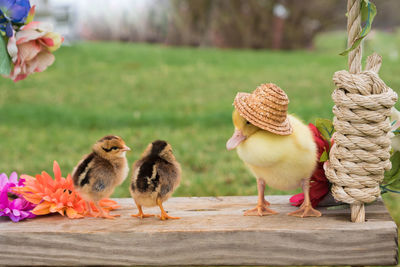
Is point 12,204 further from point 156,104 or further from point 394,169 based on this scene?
point 156,104

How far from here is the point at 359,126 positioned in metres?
1.88

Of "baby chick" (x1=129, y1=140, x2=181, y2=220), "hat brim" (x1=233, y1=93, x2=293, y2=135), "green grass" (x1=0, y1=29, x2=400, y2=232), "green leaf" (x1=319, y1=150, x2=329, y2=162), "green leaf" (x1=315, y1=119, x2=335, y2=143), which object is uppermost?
"hat brim" (x1=233, y1=93, x2=293, y2=135)

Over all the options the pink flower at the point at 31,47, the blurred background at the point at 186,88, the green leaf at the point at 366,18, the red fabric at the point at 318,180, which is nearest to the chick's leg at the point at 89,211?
the pink flower at the point at 31,47

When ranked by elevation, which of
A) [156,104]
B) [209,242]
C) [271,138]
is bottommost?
[156,104]

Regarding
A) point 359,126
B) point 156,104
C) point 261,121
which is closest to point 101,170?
point 261,121

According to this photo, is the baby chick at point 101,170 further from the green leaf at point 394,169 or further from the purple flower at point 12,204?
the green leaf at point 394,169

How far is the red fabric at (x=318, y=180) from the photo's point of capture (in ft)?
6.94

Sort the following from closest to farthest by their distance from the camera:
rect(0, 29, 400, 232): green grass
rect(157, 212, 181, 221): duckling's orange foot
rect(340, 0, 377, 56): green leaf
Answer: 1. rect(340, 0, 377, 56): green leaf
2. rect(157, 212, 181, 221): duckling's orange foot
3. rect(0, 29, 400, 232): green grass

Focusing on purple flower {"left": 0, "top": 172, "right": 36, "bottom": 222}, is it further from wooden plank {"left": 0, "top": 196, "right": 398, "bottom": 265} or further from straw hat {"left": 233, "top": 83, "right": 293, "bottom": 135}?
straw hat {"left": 233, "top": 83, "right": 293, "bottom": 135}

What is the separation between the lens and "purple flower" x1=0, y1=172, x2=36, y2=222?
2.13 m

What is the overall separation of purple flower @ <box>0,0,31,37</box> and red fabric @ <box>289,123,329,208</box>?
1346 millimetres

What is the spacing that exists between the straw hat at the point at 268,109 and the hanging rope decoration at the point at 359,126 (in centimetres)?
Result: 21

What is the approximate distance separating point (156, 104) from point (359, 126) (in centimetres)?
502

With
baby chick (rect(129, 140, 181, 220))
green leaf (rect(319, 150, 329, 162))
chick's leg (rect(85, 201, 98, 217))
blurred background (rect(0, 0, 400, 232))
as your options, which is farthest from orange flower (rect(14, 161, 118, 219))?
blurred background (rect(0, 0, 400, 232))
